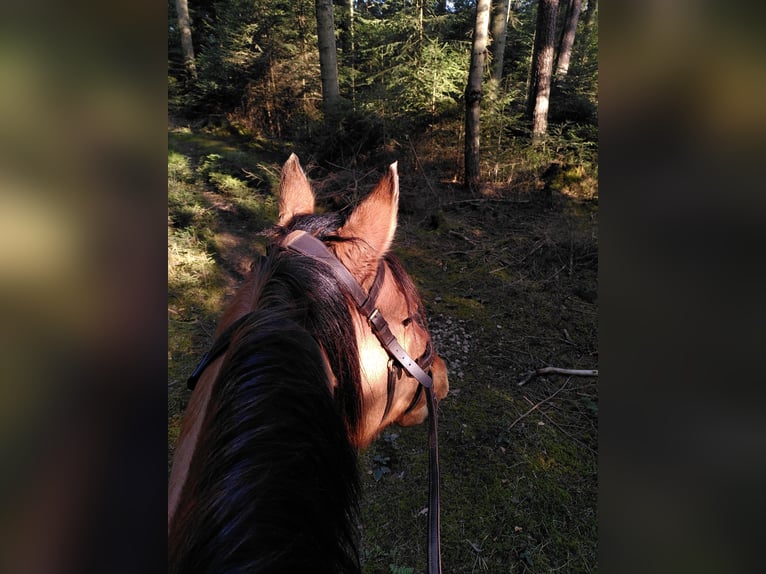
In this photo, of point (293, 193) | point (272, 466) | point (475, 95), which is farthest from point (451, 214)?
point (272, 466)

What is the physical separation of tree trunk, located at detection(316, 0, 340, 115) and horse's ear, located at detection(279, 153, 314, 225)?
7.32 metres

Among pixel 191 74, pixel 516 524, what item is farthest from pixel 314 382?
pixel 191 74

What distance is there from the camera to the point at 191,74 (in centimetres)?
1350

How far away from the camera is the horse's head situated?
1.50 meters

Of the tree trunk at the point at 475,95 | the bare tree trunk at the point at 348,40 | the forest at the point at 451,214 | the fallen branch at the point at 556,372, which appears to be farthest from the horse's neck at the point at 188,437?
the bare tree trunk at the point at 348,40

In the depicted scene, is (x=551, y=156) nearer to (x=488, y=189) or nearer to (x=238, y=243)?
(x=488, y=189)

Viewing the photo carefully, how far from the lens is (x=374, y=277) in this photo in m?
1.52

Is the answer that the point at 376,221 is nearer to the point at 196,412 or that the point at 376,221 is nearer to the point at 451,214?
the point at 196,412

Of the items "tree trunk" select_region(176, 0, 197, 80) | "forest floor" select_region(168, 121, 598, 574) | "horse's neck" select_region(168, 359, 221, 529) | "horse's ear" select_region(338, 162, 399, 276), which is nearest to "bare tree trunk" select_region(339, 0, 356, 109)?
"forest floor" select_region(168, 121, 598, 574)

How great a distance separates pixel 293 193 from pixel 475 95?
22.3 feet

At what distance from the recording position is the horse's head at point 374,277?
1.50m

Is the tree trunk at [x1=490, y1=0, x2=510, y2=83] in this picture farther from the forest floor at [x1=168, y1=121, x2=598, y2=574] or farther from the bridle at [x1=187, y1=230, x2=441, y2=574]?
the bridle at [x1=187, y1=230, x2=441, y2=574]
